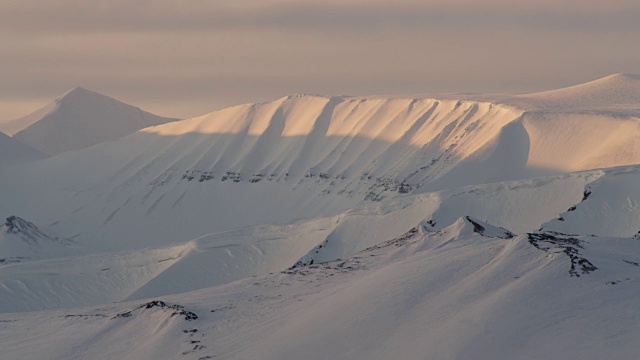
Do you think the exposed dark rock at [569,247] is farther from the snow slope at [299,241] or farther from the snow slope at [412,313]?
the snow slope at [299,241]

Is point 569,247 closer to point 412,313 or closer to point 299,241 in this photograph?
point 412,313

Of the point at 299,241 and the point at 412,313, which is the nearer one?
the point at 412,313

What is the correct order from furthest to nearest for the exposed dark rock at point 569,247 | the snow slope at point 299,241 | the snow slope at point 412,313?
the snow slope at point 299,241, the exposed dark rock at point 569,247, the snow slope at point 412,313

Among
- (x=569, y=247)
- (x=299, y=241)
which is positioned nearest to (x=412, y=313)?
(x=569, y=247)

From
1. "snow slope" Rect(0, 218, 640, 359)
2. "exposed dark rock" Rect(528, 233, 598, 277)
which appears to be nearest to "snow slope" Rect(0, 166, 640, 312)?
"snow slope" Rect(0, 218, 640, 359)

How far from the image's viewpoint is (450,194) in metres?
150

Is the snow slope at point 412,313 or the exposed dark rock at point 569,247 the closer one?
the snow slope at point 412,313

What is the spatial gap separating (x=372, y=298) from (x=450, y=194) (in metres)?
84.8

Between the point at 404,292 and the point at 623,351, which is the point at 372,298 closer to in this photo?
the point at 404,292

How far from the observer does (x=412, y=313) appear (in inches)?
2472

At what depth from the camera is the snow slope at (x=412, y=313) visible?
5669cm

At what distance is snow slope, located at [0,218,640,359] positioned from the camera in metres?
56.7

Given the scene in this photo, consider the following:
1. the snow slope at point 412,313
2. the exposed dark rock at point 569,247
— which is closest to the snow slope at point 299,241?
the snow slope at point 412,313

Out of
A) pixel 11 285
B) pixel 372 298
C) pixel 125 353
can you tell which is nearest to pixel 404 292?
pixel 372 298
